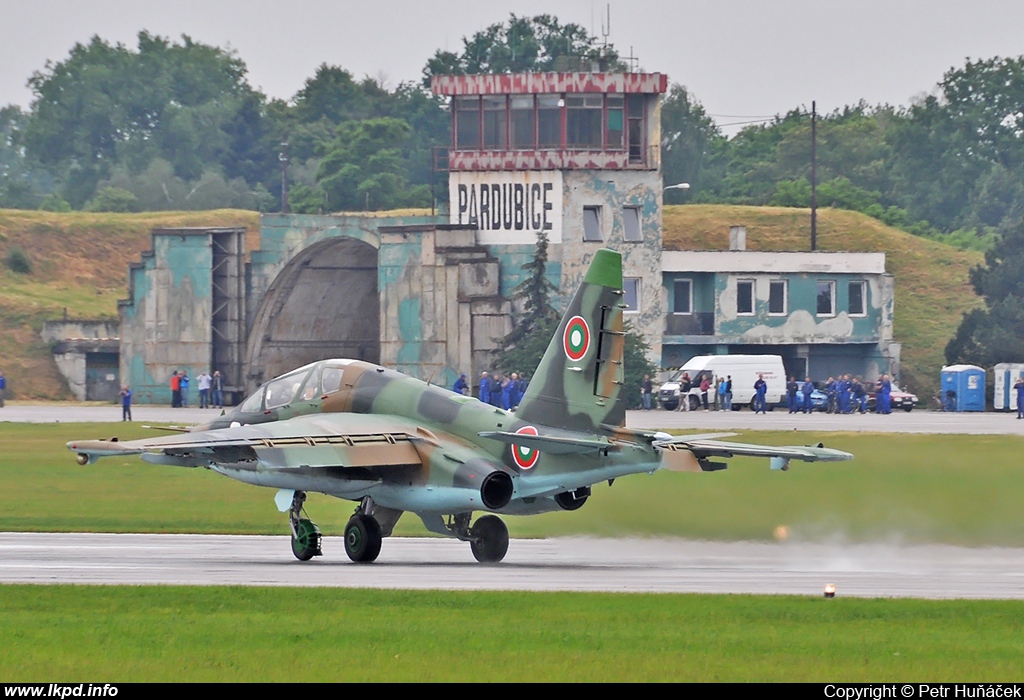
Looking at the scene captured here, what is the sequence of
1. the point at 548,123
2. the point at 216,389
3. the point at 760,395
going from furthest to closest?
the point at 548,123 < the point at 216,389 < the point at 760,395

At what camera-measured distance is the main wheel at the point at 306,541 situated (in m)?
24.2

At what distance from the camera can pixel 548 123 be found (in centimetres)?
7375

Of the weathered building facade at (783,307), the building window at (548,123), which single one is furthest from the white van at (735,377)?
the building window at (548,123)

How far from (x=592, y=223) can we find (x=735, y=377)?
953 centimetres

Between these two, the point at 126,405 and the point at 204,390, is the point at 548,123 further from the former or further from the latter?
the point at 126,405

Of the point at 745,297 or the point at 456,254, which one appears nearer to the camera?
the point at 456,254

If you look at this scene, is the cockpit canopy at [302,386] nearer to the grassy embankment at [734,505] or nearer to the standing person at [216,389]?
the grassy embankment at [734,505]

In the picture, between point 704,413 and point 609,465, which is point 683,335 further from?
point 609,465

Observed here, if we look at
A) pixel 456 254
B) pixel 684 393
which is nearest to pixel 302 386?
pixel 684 393

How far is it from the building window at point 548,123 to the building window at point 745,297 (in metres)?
12.2

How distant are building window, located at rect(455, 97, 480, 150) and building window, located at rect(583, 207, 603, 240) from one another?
20.5 ft

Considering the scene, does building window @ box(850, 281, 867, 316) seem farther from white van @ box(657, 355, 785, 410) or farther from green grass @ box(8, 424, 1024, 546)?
green grass @ box(8, 424, 1024, 546)

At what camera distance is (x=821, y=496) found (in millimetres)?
27766
